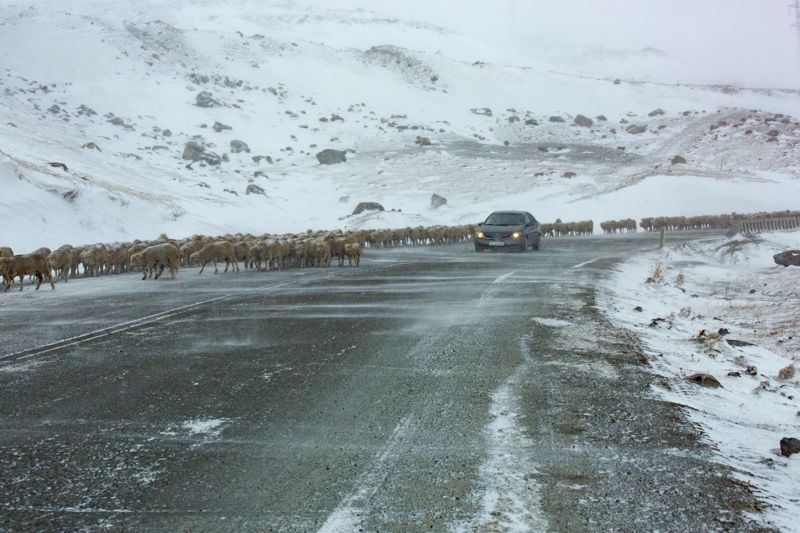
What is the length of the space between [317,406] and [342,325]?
4.33 m

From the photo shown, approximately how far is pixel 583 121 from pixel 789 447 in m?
119

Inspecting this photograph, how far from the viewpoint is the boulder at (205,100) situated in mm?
103000

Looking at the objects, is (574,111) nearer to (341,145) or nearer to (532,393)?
(341,145)

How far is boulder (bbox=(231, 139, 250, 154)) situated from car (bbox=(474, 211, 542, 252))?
221 feet

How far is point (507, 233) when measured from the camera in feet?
93.4

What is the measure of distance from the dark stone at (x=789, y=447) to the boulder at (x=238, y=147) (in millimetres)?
90401

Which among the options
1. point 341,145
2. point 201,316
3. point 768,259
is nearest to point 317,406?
point 201,316

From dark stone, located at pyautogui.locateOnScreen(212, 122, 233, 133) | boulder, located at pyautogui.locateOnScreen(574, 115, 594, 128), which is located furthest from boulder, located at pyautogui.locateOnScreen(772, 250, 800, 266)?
boulder, located at pyautogui.locateOnScreen(574, 115, 594, 128)

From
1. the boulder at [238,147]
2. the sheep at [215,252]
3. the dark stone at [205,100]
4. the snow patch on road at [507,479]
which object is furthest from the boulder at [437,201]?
the snow patch on road at [507,479]

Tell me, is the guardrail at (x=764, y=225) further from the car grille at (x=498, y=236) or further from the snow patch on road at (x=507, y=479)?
the snow patch on road at (x=507, y=479)

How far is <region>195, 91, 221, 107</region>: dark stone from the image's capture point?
338ft

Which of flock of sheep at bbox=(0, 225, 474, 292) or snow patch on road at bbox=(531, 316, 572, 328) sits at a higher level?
flock of sheep at bbox=(0, 225, 474, 292)

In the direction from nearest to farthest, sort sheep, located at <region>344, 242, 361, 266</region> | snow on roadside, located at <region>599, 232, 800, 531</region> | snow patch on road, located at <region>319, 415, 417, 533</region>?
snow patch on road, located at <region>319, 415, 417, 533</region>
snow on roadside, located at <region>599, 232, 800, 531</region>
sheep, located at <region>344, 242, 361, 266</region>

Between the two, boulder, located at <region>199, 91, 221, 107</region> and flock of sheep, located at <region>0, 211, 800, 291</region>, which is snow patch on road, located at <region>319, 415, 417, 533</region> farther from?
boulder, located at <region>199, 91, 221, 107</region>
